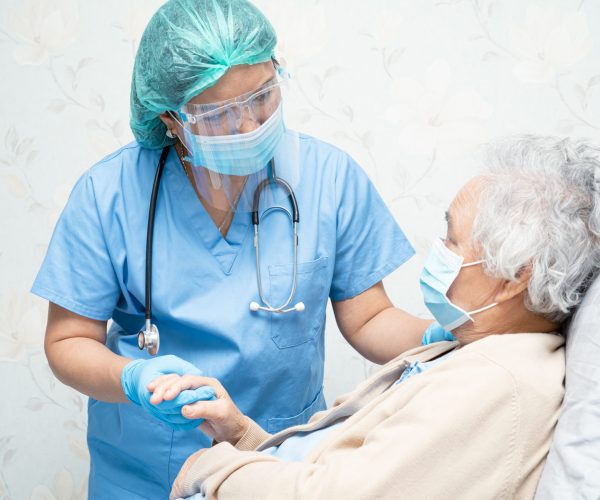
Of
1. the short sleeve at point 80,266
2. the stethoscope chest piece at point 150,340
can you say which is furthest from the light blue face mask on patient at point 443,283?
the short sleeve at point 80,266

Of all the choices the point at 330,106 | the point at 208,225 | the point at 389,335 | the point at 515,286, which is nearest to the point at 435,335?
the point at 389,335

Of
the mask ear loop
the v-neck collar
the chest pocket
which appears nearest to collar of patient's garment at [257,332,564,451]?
the mask ear loop

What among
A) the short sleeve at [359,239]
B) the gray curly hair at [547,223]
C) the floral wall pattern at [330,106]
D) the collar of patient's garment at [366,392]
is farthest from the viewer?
the floral wall pattern at [330,106]

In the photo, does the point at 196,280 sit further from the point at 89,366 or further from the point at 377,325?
the point at 377,325

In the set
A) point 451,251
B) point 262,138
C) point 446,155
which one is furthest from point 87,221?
point 446,155

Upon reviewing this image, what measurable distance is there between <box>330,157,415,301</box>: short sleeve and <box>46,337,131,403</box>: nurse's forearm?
46 centimetres

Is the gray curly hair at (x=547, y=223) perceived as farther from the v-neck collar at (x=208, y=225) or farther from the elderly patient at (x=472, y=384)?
the v-neck collar at (x=208, y=225)

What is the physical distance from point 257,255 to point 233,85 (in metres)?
0.33

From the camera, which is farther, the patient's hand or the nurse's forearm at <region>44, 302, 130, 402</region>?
the nurse's forearm at <region>44, 302, 130, 402</region>

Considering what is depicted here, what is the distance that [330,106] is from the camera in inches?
81.7

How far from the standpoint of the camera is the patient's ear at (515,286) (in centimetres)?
117

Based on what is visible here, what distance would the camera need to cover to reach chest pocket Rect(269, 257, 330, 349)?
148 cm

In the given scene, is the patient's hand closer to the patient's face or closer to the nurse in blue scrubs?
the nurse in blue scrubs

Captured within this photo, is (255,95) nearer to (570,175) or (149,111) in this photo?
(149,111)
